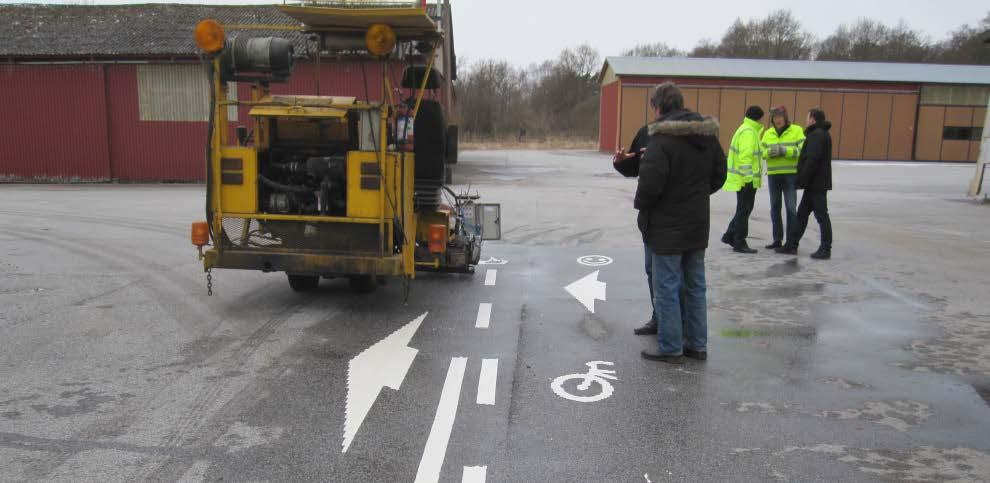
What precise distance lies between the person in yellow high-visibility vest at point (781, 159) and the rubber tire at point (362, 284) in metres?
5.62

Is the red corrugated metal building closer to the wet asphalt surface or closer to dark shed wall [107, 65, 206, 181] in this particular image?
dark shed wall [107, 65, 206, 181]

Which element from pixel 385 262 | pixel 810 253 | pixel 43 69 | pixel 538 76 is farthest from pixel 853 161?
pixel 538 76

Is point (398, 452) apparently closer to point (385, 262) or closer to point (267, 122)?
point (385, 262)

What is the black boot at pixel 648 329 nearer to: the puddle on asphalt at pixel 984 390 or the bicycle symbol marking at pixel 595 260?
the puddle on asphalt at pixel 984 390

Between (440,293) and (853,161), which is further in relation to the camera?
(853,161)

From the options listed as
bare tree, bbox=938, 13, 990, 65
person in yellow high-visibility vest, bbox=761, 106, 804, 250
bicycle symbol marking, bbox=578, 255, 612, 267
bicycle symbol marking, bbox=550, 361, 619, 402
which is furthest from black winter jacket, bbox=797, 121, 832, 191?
bare tree, bbox=938, 13, 990, 65

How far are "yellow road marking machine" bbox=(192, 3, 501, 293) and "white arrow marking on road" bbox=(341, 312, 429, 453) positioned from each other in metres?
0.77

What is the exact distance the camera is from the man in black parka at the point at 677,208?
539 cm

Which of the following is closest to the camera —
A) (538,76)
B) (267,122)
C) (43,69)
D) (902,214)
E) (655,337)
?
(655,337)

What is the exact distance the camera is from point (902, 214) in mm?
15328

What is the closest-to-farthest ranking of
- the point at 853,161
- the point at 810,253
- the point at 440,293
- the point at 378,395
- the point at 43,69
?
the point at 378,395 → the point at 440,293 → the point at 810,253 → the point at 43,69 → the point at 853,161

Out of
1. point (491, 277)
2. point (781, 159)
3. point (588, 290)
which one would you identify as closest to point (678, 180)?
point (588, 290)

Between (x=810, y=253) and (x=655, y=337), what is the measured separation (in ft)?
16.8

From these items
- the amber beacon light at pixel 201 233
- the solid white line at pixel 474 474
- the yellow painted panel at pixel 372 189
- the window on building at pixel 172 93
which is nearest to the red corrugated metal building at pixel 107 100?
the window on building at pixel 172 93
